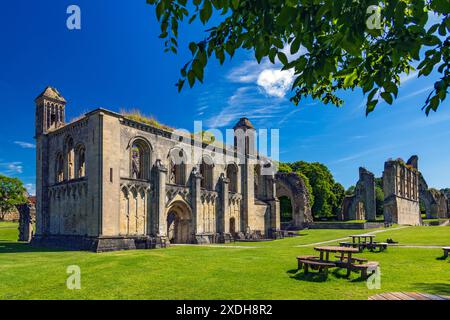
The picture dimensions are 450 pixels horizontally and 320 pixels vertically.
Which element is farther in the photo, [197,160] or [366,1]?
[197,160]

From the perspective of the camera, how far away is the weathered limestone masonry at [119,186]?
67.7 ft

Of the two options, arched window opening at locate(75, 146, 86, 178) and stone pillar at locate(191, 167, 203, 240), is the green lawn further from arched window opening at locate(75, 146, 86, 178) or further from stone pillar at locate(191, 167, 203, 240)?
stone pillar at locate(191, 167, 203, 240)

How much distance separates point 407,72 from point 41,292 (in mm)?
10005

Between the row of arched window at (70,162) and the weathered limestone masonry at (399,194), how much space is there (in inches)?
1611

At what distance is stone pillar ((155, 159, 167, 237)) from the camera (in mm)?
23094

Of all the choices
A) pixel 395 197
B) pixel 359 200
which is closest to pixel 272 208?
pixel 395 197

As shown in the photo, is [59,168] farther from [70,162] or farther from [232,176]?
[232,176]

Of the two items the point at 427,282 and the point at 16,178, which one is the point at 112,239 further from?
the point at 16,178

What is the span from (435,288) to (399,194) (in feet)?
153

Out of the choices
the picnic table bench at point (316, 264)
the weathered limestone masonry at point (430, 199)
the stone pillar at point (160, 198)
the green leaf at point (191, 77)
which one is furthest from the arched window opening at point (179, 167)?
the weathered limestone masonry at point (430, 199)

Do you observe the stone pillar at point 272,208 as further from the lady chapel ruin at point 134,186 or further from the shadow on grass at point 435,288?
the shadow on grass at point 435,288

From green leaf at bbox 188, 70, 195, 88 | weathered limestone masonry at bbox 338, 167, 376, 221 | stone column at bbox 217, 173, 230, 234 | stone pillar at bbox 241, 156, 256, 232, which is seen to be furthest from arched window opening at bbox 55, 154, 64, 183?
weathered limestone masonry at bbox 338, 167, 376, 221

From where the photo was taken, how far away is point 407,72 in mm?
6609
